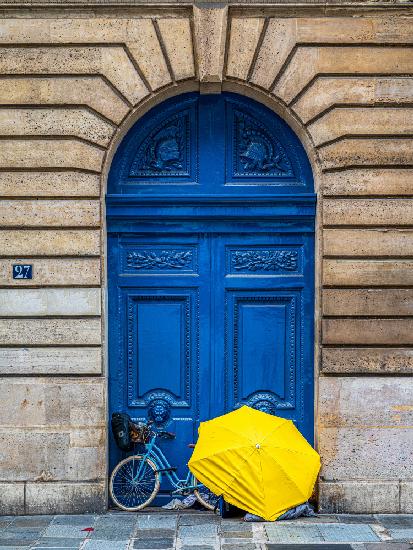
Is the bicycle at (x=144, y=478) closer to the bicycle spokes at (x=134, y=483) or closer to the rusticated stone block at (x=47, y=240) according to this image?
the bicycle spokes at (x=134, y=483)

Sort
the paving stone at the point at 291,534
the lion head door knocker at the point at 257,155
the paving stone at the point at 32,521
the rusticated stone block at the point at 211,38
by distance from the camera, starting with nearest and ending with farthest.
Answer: the paving stone at the point at 291,534
the paving stone at the point at 32,521
the rusticated stone block at the point at 211,38
the lion head door knocker at the point at 257,155

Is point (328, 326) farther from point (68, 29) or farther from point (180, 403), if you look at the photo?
point (68, 29)

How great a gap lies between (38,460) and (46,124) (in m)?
3.54

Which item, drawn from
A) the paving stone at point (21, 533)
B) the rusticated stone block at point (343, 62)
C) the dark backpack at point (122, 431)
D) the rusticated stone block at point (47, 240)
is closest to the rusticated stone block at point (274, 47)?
the rusticated stone block at point (343, 62)


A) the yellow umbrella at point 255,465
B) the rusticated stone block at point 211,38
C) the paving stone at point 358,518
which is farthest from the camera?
the rusticated stone block at point 211,38

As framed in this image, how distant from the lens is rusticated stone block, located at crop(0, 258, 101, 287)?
8258 mm

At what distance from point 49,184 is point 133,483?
3313 millimetres

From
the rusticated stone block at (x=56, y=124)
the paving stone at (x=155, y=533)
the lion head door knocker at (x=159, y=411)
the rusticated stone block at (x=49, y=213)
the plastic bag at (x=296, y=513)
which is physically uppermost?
the rusticated stone block at (x=56, y=124)

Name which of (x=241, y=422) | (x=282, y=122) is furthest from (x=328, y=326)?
(x=282, y=122)

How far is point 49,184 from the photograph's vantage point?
8.23 metres

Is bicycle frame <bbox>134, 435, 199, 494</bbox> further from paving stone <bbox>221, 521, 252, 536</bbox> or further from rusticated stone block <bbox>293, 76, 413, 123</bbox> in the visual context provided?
rusticated stone block <bbox>293, 76, 413, 123</bbox>

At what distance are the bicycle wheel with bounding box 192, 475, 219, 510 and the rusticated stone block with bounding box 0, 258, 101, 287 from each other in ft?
8.02

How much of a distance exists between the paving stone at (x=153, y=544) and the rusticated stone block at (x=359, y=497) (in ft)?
5.89

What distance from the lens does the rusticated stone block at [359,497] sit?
323 inches
